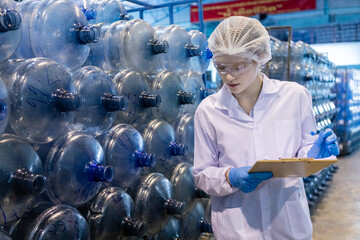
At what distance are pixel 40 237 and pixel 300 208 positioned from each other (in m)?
0.93

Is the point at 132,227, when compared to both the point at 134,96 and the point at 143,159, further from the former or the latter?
the point at 134,96

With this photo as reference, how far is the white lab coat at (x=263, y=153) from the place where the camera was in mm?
1372

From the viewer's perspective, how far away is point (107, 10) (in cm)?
218

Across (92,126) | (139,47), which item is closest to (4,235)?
(92,126)

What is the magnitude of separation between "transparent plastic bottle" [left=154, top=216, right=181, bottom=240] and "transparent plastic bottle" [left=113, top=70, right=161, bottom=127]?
1.95 feet

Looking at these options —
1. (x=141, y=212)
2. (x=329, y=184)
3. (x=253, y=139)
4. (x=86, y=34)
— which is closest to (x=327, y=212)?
(x=329, y=184)

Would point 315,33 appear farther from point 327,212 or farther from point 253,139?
point 253,139

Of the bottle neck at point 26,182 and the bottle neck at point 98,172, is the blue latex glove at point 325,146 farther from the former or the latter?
the bottle neck at point 26,182

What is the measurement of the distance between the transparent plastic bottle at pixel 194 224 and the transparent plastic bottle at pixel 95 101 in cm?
91

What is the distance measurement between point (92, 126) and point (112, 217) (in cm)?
41

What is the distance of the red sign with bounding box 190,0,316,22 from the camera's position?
27.0ft

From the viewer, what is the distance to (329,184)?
4.96m

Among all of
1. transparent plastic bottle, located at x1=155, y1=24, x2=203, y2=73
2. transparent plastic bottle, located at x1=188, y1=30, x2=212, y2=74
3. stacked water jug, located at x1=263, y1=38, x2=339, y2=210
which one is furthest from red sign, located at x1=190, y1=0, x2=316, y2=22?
transparent plastic bottle, located at x1=155, y1=24, x2=203, y2=73

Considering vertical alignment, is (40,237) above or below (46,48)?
below
